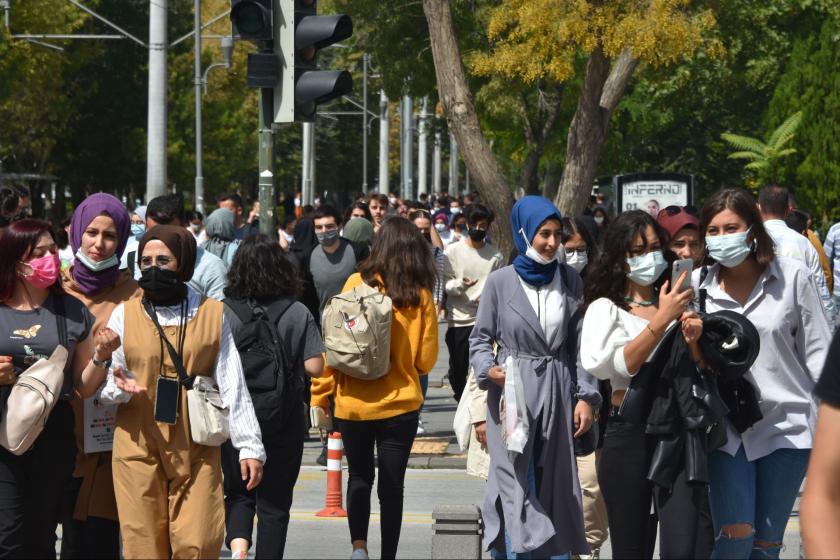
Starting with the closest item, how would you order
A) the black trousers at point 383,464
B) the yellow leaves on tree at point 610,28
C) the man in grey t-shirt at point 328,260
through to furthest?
the black trousers at point 383,464, the man in grey t-shirt at point 328,260, the yellow leaves on tree at point 610,28

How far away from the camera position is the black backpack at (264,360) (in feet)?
22.2

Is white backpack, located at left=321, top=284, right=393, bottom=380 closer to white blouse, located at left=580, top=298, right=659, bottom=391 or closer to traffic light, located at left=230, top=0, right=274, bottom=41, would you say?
white blouse, located at left=580, top=298, right=659, bottom=391

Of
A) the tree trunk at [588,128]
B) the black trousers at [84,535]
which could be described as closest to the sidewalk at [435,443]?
the tree trunk at [588,128]

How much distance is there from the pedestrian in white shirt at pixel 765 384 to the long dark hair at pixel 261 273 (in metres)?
2.12

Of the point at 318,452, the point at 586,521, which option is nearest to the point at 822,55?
the point at 318,452

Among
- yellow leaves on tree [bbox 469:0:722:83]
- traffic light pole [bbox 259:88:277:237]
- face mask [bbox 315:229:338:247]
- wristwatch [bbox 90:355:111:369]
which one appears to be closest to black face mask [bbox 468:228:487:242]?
face mask [bbox 315:229:338:247]

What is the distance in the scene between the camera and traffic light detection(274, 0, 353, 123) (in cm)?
905

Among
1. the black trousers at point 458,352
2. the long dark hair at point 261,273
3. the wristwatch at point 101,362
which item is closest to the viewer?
the wristwatch at point 101,362

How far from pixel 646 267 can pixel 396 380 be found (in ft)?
6.59

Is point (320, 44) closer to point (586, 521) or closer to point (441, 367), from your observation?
point (586, 521)

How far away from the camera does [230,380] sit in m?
5.79

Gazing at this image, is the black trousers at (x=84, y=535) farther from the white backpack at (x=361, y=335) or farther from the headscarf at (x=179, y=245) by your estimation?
the white backpack at (x=361, y=335)

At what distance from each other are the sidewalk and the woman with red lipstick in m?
5.17

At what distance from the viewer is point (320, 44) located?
9148 millimetres
